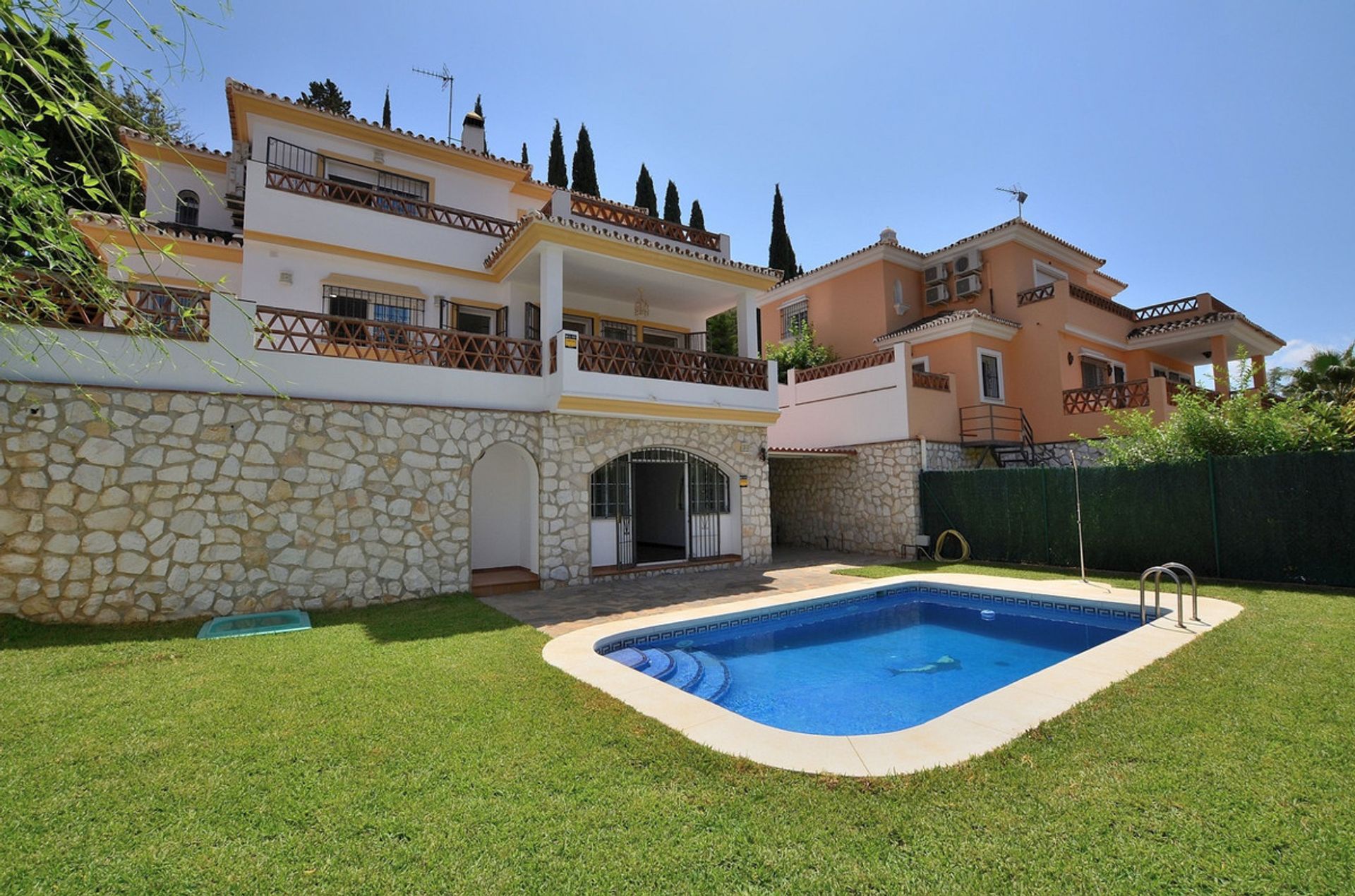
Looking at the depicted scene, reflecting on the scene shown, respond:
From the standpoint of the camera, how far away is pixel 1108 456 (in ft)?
45.3

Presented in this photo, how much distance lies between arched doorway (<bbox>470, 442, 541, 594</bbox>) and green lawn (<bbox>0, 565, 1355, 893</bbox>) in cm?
654

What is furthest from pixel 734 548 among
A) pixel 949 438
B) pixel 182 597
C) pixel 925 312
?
pixel 925 312

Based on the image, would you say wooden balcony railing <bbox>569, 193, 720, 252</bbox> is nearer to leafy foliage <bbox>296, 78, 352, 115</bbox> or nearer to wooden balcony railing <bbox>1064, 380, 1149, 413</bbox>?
wooden balcony railing <bbox>1064, 380, 1149, 413</bbox>

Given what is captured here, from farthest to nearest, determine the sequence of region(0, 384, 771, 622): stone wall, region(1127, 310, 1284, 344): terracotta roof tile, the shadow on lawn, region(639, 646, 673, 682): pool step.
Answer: region(1127, 310, 1284, 344): terracotta roof tile, region(0, 384, 771, 622): stone wall, the shadow on lawn, region(639, 646, 673, 682): pool step

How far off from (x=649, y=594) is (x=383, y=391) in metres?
5.72

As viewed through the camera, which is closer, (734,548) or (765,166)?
(734,548)

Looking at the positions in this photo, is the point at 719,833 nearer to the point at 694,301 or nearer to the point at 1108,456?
the point at 694,301

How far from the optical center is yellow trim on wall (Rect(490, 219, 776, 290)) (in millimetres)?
11102

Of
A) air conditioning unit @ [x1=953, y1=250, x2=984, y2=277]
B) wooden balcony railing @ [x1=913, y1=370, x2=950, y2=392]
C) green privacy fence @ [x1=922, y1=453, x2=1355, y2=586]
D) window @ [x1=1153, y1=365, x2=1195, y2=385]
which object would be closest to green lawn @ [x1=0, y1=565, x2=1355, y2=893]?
green privacy fence @ [x1=922, y1=453, x2=1355, y2=586]

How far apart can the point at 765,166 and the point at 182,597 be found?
14.8m

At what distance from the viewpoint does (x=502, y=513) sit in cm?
1269

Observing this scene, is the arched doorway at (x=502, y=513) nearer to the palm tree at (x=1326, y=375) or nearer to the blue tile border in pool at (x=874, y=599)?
the blue tile border in pool at (x=874, y=599)

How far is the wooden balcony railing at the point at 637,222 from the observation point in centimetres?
1305

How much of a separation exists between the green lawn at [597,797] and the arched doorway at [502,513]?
6.54 meters
